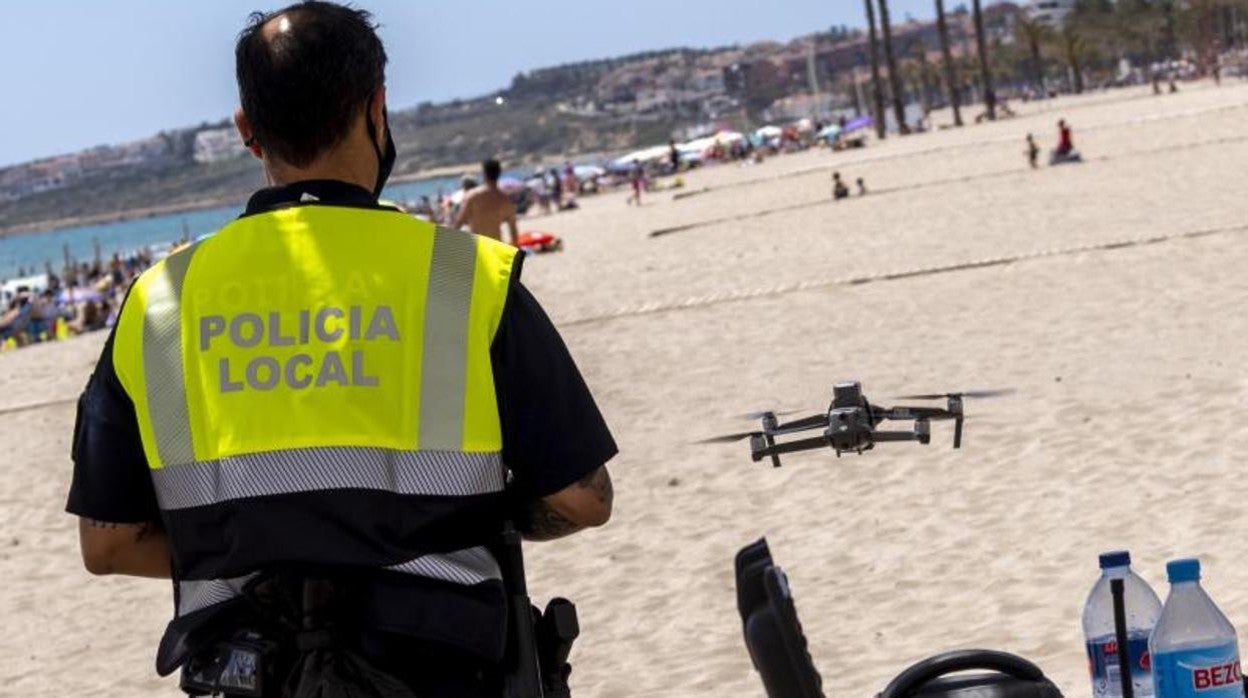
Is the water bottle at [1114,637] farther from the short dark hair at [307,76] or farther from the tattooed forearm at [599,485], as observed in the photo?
the short dark hair at [307,76]

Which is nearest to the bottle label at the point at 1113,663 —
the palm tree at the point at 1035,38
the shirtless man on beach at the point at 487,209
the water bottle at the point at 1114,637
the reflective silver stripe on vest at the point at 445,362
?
the water bottle at the point at 1114,637

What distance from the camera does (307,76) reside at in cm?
303

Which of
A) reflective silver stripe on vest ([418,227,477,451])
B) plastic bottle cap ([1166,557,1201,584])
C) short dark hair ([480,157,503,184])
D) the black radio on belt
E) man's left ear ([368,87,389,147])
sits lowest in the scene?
short dark hair ([480,157,503,184])

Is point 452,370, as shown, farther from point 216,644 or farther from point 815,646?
point 815,646

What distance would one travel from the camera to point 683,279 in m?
23.8

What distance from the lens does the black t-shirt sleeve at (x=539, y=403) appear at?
301 centimetres

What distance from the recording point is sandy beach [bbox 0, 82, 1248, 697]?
824 centimetres

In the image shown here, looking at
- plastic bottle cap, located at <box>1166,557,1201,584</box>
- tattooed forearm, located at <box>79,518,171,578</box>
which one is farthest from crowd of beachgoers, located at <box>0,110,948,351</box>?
plastic bottle cap, located at <box>1166,557,1201,584</box>

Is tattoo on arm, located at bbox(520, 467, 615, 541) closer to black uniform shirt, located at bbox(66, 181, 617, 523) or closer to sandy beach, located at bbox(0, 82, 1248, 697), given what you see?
black uniform shirt, located at bbox(66, 181, 617, 523)

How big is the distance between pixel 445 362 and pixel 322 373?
153mm

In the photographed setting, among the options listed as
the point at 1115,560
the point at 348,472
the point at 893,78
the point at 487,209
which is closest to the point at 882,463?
the point at 1115,560

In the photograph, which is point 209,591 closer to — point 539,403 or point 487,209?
point 539,403

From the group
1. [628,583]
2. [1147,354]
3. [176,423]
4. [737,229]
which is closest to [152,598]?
[628,583]

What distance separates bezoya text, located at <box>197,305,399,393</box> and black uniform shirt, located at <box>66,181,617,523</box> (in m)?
0.15
